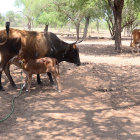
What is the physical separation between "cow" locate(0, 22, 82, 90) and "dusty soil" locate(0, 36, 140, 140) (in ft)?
2.81

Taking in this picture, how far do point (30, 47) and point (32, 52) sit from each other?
174 mm

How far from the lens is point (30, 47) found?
7.33m

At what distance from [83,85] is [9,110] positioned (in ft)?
9.43

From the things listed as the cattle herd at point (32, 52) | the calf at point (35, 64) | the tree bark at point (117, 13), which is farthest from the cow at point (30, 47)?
the tree bark at point (117, 13)

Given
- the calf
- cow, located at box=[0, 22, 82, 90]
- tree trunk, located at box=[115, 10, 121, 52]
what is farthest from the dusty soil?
tree trunk, located at box=[115, 10, 121, 52]

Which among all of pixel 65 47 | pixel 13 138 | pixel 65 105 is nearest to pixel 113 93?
pixel 65 105

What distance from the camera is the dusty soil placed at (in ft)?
14.2

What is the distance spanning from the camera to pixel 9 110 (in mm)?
5488

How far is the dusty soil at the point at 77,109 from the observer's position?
4.34 metres

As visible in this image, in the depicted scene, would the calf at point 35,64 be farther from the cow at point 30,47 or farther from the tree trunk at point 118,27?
the tree trunk at point 118,27

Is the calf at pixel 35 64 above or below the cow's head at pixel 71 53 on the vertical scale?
below

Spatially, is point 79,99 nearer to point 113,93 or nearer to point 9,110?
point 113,93

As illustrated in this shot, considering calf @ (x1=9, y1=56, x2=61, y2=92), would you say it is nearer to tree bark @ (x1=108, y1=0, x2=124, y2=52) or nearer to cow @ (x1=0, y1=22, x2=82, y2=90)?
cow @ (x1=0, y1=22, x2=82, y2=90)

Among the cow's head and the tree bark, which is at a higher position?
the tree bark
